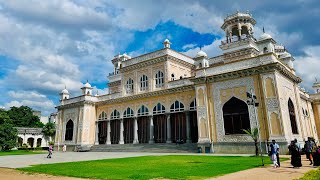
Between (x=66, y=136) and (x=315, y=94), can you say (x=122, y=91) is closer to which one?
(x=66, y=136)

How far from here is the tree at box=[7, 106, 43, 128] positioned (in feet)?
221

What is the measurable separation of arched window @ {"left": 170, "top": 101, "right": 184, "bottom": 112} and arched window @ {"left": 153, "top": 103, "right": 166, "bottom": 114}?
119cm

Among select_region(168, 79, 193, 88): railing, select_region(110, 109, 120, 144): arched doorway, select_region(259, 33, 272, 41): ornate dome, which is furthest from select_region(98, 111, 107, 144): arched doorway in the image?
select_region(259, 33, 272, 41): ornate dome

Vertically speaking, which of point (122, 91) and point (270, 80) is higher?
point (122, 91)

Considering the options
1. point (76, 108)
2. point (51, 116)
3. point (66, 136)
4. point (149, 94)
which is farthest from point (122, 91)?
point (51, 116)

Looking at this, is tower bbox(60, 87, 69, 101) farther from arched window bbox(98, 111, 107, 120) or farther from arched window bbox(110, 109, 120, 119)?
arched window bbox(110, 109, 120, 119)

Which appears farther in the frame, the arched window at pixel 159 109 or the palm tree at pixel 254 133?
the arched window at pixel 159 109

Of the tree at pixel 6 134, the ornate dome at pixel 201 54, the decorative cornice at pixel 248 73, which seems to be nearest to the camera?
the decorative cornice at pixel 248 73

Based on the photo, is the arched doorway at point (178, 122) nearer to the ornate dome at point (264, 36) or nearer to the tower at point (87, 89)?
the ornate dome at point (264, 36)

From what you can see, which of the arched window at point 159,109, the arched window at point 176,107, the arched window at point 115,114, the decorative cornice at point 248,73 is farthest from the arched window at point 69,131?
the decorative cornice at point 248,73

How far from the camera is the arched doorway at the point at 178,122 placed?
26953 mm

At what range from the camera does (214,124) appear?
2255cm

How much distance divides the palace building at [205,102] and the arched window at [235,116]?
86mm

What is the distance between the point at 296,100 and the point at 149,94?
15.8 meters
